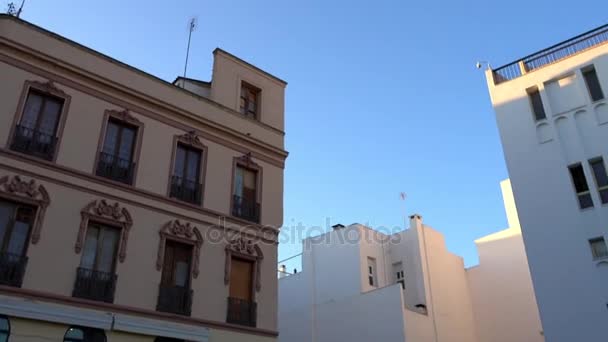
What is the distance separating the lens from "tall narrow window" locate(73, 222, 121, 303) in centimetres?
1452

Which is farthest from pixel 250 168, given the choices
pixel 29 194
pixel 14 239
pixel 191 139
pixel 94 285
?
pixel 14 239

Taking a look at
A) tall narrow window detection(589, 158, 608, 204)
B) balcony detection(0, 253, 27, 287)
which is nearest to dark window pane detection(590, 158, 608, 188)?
tall narrow window detection(589, 158, 608, 204)

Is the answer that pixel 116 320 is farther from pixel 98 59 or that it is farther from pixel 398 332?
pixel 398 332

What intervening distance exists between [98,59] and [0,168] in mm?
4887

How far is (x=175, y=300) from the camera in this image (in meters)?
16.1

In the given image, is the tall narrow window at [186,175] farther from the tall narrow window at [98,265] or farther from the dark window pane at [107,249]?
the tall narrow window at [98,265]

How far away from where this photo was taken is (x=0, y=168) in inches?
559

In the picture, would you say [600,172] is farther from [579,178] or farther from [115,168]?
[115,168]

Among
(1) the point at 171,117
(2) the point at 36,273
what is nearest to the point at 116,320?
(2) the point at 36,273

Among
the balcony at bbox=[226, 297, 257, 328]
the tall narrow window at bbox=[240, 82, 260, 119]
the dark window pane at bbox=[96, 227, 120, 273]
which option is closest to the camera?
the dark window pane at bbox=[96, 227, 120, 273]

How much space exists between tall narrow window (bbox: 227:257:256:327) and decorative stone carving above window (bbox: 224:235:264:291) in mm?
168

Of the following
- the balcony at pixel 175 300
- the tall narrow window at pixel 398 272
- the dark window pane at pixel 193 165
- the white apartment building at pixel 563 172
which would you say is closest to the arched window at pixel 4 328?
the balcony at pixel 175 300

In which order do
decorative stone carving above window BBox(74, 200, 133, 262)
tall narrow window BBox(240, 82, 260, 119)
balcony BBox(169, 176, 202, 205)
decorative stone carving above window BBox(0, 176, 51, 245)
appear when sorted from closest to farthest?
decorative stone carving above window BBox(0, 176, 51, 245), decorative stone carving above window BBox(74, 200, 133, 262), balcony BBox(169, 176, 202, 205), tall narrow window BBox(240, 82, 260, 119)

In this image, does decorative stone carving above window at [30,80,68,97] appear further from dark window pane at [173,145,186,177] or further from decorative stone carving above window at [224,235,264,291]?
decorative stone carving above window at [224,235,264,291]
